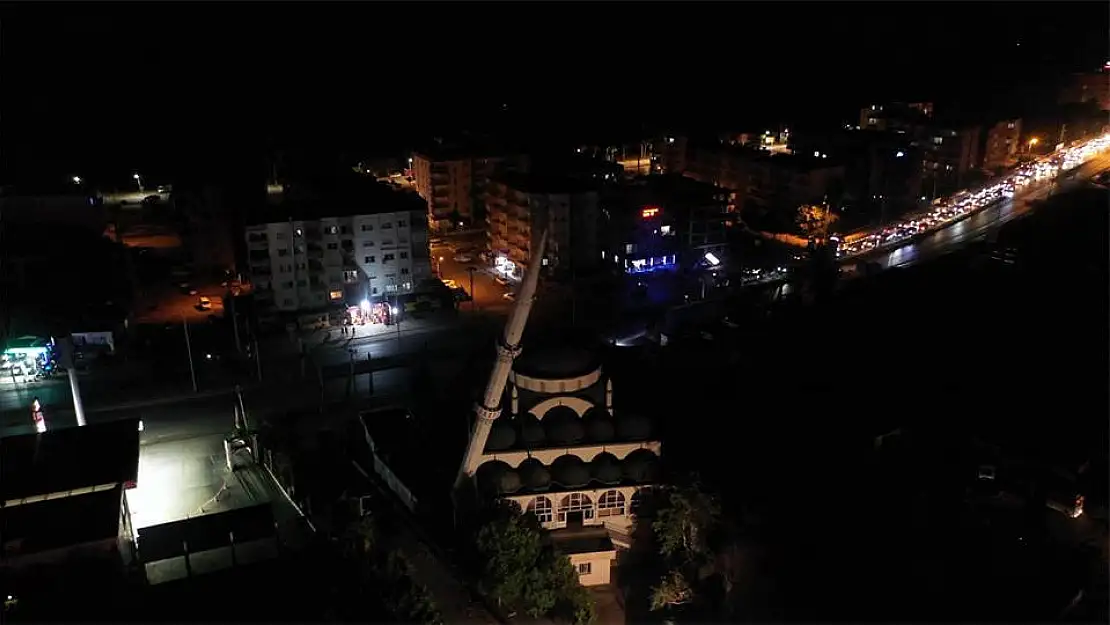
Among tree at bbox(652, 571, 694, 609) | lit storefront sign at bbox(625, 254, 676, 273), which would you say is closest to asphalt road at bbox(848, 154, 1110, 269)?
lit storefront sign at bbox(625, 254, 676, 273)

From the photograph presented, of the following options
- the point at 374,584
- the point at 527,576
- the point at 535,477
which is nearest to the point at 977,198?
the point at 535,477

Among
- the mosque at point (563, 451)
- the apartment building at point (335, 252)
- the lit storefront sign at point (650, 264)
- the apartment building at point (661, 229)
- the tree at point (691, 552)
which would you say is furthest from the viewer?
the apartment building at point (661, 229)

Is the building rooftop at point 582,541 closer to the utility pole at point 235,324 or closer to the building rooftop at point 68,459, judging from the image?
the building rooftop at point 68,459

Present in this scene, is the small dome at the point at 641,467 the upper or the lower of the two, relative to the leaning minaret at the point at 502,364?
lower

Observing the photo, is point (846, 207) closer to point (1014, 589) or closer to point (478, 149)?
point (478, 149)

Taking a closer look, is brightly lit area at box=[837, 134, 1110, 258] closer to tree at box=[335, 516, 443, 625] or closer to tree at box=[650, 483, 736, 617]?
tree at box=[650, 483, 736, 617]

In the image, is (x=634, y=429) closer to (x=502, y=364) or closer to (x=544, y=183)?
(x=502, y=364)

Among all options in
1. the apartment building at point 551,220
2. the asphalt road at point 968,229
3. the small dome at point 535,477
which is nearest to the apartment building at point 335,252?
the apartment building at point 551,220

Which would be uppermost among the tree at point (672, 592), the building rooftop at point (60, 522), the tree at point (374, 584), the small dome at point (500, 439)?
the small dome at point (500, 439)
